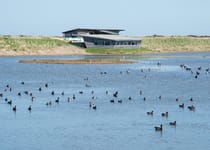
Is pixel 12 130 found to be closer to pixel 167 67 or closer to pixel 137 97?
pixel 137 97

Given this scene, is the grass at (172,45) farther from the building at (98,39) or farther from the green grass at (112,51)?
the building at (98,39)

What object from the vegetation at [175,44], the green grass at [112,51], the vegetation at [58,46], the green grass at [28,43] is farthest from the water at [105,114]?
the vegetation at [175,44]

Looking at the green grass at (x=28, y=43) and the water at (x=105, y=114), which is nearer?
the water at (x=105, y=114)

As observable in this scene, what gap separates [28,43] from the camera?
152 metres

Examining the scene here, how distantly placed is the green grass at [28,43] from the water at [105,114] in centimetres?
5786

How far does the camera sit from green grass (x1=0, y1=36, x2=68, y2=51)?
148 metres

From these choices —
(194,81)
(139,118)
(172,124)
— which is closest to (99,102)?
(139,118)

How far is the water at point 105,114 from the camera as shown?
42.4 metres

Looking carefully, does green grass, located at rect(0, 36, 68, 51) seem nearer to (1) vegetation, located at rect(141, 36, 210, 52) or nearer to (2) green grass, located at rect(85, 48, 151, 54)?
(2) green grass, located at rect(85, 48, 151, 54)

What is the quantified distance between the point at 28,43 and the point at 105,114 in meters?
101

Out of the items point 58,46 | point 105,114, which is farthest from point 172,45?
point 105,114

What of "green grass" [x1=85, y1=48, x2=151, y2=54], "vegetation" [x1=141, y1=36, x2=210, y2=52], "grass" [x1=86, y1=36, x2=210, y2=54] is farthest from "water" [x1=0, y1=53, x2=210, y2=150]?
"vegetation" [x1=141, y1=36, x2=210, y2=52]

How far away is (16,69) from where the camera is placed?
10150cm

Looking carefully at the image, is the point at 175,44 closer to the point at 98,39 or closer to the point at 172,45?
the point at 172,45
